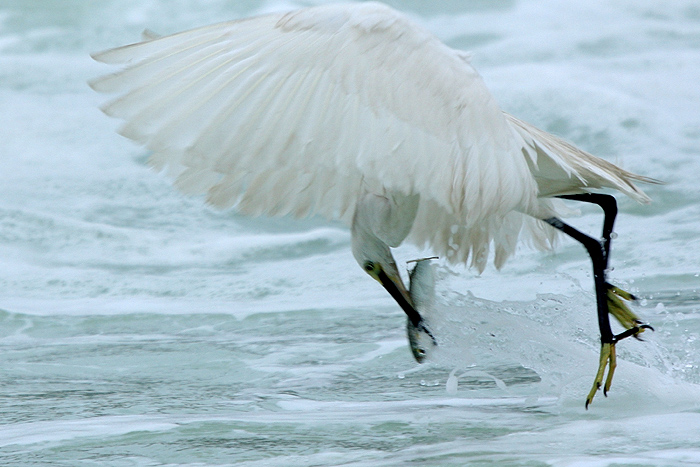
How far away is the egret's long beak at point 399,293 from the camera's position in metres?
3.48

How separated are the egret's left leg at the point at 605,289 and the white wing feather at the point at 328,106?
71 cm

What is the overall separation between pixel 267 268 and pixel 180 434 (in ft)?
10.1

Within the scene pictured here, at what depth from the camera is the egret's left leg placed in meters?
3.37

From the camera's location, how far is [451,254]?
3910 millimetres

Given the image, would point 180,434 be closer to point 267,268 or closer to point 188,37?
point 188,37

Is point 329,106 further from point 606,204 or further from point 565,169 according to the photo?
point 606,204

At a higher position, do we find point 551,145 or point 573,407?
point 551,145

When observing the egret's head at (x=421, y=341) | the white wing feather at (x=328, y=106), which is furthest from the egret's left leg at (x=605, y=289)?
the white wing feather at (x=328, y=106)

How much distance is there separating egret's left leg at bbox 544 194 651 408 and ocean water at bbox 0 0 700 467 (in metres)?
0.16

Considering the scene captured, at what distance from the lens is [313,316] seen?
4.94 meters

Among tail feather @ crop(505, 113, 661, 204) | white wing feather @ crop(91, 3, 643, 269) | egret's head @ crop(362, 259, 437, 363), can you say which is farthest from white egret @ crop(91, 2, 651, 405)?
egret's head @ crop(362, 259, 437, 363)

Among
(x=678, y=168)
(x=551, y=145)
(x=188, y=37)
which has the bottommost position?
(x=678, y=168)

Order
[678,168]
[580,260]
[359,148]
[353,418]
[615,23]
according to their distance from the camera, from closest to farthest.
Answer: [359,148]
[353,418]
[580,260]
[678,168]
[615,23]

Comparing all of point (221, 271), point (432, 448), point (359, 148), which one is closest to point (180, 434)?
point (432, 448)
